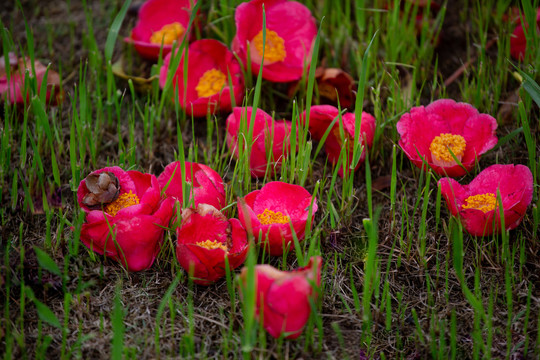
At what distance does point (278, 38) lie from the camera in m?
1.52

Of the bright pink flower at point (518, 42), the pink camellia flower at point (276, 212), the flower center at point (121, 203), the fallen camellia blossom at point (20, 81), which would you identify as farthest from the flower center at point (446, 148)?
the fallen camellia blossom at point (20, 81)

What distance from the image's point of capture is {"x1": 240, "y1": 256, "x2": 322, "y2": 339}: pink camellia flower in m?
0.90

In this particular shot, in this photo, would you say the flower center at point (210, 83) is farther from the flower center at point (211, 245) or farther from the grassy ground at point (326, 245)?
the flower center at point (211, 245)

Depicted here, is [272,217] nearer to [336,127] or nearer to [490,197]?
[336,127]

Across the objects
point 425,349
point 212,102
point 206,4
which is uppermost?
point 206,4

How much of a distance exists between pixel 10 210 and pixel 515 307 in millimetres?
1172

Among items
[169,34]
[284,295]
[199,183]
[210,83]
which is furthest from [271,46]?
[284,295]

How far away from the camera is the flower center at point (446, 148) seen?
125 cm

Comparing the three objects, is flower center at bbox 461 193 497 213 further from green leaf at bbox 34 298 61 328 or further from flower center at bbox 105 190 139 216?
green leaf at bbox 34 298 61 328

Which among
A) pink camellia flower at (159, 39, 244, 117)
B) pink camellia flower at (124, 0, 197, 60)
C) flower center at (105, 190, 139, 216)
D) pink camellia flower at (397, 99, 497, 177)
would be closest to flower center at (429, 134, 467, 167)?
pink camellia flower at (397, 99, 497, 177)

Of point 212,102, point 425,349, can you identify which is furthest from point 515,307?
point 212,102

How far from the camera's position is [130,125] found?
55.0 inches

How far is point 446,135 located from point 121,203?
2.59 ft

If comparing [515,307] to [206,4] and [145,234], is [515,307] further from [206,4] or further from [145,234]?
[206,4]
